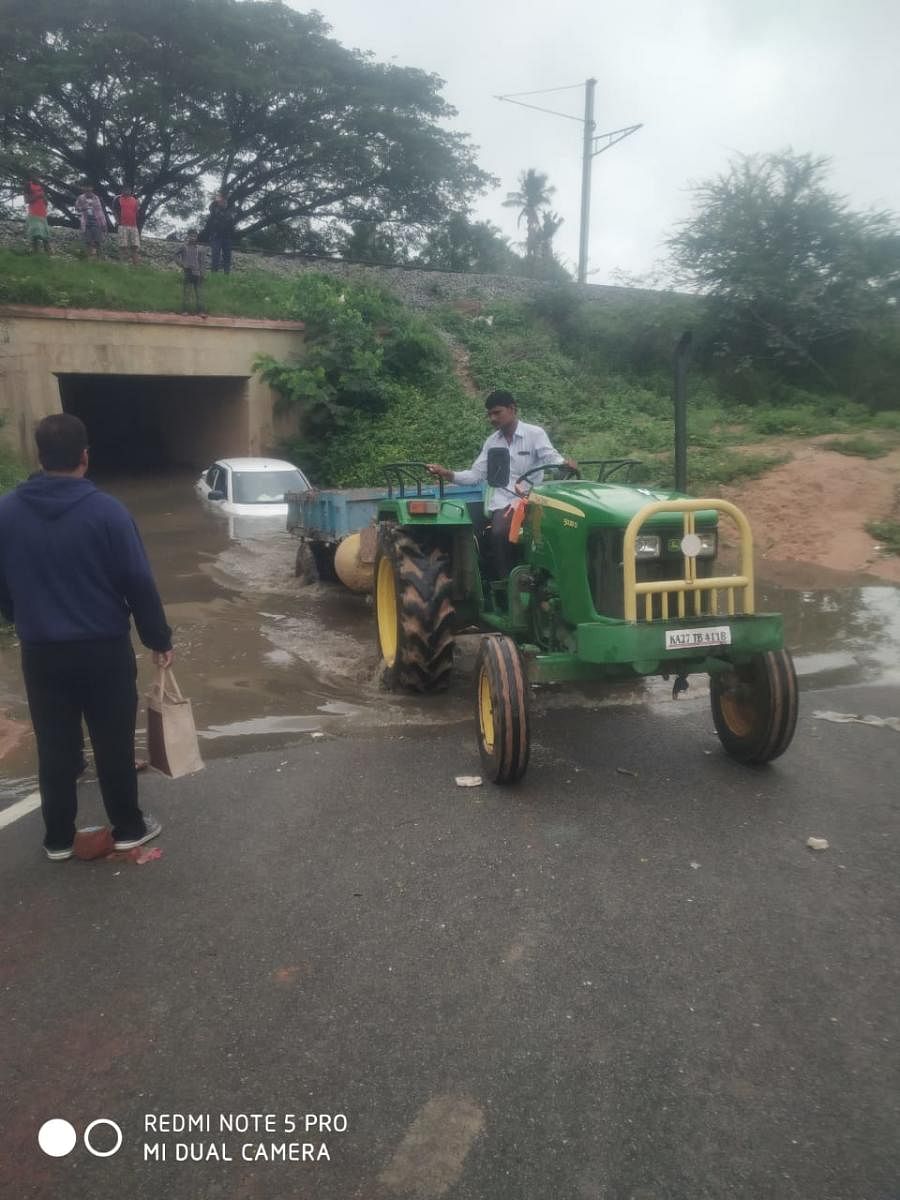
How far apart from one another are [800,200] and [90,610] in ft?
58.2

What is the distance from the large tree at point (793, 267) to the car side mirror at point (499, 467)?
42.9ft

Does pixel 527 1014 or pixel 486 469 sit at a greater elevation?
pixel 486 469

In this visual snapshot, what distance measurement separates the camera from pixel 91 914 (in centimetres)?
382

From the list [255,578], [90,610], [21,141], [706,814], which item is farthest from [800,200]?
[21,141]

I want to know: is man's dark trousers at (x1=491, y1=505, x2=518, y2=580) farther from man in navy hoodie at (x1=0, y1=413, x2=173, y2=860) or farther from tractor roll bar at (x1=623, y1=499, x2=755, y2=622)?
man in navy hoodie at (x1=0, y1=413, x2=173, y2=860)

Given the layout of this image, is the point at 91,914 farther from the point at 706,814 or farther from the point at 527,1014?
the point at 706,814

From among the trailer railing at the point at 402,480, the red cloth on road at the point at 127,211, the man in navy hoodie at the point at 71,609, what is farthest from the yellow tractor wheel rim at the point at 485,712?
the red cloth on road at the point at 127,211

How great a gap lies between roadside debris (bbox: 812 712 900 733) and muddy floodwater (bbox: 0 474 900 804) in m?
0.82

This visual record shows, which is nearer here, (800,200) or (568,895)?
(568,895)

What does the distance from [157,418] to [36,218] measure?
7.23 meters

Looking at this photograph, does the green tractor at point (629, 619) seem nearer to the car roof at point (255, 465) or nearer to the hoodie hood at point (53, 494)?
the hoodie hood at point (53, 494)

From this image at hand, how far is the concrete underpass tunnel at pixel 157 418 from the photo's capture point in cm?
2136

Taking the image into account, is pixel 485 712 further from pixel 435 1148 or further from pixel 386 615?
pixel 435 1148

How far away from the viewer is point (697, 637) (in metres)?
4.67
